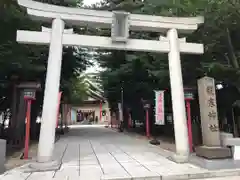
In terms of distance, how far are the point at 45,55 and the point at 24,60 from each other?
4.07 meters

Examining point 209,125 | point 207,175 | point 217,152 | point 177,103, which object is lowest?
point 207,175

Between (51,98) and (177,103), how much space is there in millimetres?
4124

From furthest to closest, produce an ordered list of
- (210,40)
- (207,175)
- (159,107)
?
1. (159,107)
2. (210,40)
3. (207,175)

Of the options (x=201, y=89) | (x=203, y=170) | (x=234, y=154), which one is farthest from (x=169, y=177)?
(x=201, y=89)

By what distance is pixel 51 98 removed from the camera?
6672 mm

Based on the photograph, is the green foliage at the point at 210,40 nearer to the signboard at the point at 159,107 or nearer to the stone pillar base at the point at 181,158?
the signboard at the point at 159,107

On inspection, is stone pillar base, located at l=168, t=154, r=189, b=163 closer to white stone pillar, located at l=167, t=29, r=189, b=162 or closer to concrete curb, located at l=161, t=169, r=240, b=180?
white stone pillar, located at l=167, t=29, r=189, b=162

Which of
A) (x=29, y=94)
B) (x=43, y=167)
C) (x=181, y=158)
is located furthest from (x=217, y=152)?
(x=29, y=94)

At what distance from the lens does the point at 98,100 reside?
38.4 meters

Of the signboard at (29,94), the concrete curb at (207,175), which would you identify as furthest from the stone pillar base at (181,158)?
the signboard at (29,94)

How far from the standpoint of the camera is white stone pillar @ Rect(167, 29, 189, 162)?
712cm

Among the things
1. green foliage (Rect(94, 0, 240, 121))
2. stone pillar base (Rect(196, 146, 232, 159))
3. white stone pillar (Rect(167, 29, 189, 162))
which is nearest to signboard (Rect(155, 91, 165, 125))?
green foliage (Rect(94, 0, 240, 121))

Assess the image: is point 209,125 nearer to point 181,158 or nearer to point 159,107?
point 181,158

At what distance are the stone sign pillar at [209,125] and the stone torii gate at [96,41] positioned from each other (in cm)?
60
